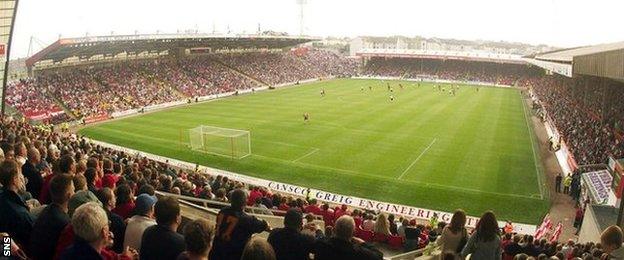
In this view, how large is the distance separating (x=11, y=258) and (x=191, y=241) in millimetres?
1836

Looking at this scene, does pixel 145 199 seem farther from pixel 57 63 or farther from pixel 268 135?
pixel 57 63

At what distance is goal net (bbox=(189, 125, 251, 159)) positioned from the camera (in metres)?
29.5

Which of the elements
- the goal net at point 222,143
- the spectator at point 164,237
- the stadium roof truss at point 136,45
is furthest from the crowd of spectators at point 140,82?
the spectator at point 164,237

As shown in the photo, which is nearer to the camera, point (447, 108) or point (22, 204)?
point (22, 204)

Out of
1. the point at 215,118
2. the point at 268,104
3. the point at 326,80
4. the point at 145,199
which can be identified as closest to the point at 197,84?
the point at 268,104

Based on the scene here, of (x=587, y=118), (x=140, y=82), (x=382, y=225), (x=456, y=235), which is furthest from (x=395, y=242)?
(x=140, y=82)

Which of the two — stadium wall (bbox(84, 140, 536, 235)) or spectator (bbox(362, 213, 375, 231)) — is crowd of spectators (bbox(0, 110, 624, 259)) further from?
stadium wall (bbox(84, 140, 536, 235))

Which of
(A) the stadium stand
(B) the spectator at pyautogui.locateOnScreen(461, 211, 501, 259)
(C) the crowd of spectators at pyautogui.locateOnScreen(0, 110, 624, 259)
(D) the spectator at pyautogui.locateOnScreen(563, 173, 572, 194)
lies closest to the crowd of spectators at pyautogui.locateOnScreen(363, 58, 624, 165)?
(A) the stadium stand

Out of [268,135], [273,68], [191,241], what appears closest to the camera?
[191,241]

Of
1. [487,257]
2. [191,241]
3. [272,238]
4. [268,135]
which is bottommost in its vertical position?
[268,135]

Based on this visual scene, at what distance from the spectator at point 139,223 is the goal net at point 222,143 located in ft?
76.2

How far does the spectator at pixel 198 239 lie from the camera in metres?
3.82

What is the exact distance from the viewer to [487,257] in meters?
5.95

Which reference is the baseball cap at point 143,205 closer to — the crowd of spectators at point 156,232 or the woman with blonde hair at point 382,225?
the crowd of spectators at point 156,232
